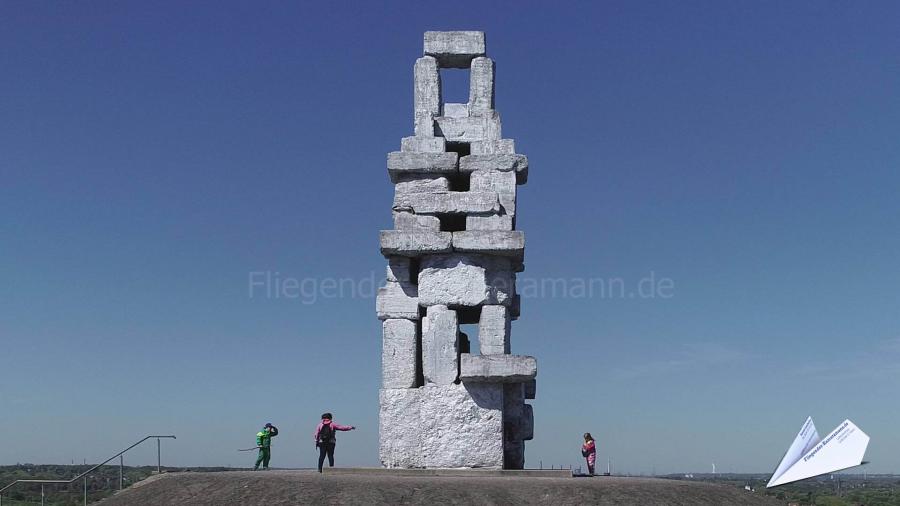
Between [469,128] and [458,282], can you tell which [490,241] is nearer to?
[458,282]

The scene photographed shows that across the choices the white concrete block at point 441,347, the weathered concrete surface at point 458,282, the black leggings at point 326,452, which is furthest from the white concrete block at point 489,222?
the black leggings at point 326,452

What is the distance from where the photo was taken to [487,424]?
58.7 feet

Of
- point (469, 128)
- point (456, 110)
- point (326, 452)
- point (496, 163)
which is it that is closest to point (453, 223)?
point (496, 163)

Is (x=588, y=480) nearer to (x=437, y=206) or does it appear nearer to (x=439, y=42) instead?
(x=437, y=206)

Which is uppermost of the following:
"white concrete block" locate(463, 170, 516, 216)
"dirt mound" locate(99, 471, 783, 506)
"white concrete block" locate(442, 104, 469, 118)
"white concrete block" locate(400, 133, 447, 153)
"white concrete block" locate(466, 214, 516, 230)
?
"white concrete block" locate(442, 104, 469, 118)

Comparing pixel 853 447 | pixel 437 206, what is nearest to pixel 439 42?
pixel 437 206

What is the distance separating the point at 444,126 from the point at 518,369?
5287 millimetres

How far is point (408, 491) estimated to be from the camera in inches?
563

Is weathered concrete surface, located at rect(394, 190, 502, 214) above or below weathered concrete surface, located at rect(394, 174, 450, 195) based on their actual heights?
below

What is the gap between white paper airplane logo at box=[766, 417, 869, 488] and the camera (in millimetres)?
14797

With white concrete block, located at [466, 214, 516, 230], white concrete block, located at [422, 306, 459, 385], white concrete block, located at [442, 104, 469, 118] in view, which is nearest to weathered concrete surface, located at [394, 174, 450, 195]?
white concrete block, located at [466, 214, 516, 230]

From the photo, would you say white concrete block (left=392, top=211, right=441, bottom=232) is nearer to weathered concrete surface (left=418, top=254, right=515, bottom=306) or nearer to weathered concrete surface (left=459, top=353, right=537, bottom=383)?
weathered concrete surface (left=418, top=254, right=515, bottom=306)

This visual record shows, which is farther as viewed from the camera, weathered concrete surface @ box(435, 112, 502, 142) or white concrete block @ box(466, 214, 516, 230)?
weathered concrete surface @ box(435, 112, 502, 142)

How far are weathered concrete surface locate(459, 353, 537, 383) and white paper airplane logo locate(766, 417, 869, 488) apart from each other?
471 cm
